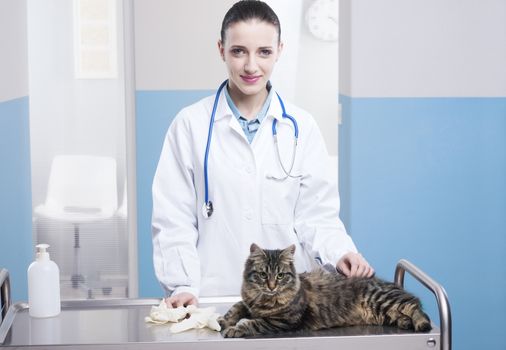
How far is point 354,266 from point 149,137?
2.09 meters

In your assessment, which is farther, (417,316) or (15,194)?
(15,194)

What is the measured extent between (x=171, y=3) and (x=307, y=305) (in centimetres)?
244

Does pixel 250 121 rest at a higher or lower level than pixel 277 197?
higher

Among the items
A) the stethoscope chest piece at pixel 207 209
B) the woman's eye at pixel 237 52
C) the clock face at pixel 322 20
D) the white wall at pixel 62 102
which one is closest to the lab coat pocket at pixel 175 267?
the stethoscope chest piece at pixel 207 209

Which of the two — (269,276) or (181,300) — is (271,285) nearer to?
(269,276)

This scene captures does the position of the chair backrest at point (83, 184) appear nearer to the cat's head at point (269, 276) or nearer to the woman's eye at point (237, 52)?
the woman's eye at point (237, 52)

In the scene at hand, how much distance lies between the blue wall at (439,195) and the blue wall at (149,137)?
0.82 m

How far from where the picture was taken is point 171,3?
372 cm

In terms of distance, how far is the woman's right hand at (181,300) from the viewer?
170cm

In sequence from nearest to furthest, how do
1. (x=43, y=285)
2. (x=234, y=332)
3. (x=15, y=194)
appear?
(x=234, y=332), (x=43, y=285), (x=15, y=194)

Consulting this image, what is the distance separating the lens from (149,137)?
371 cm

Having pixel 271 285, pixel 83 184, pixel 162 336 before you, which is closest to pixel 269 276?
pixel 271 285

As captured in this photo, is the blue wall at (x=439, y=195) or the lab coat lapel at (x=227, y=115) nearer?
the lab coat lapel at (x=227, y=115)

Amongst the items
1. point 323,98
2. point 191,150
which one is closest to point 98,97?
point 323,98
